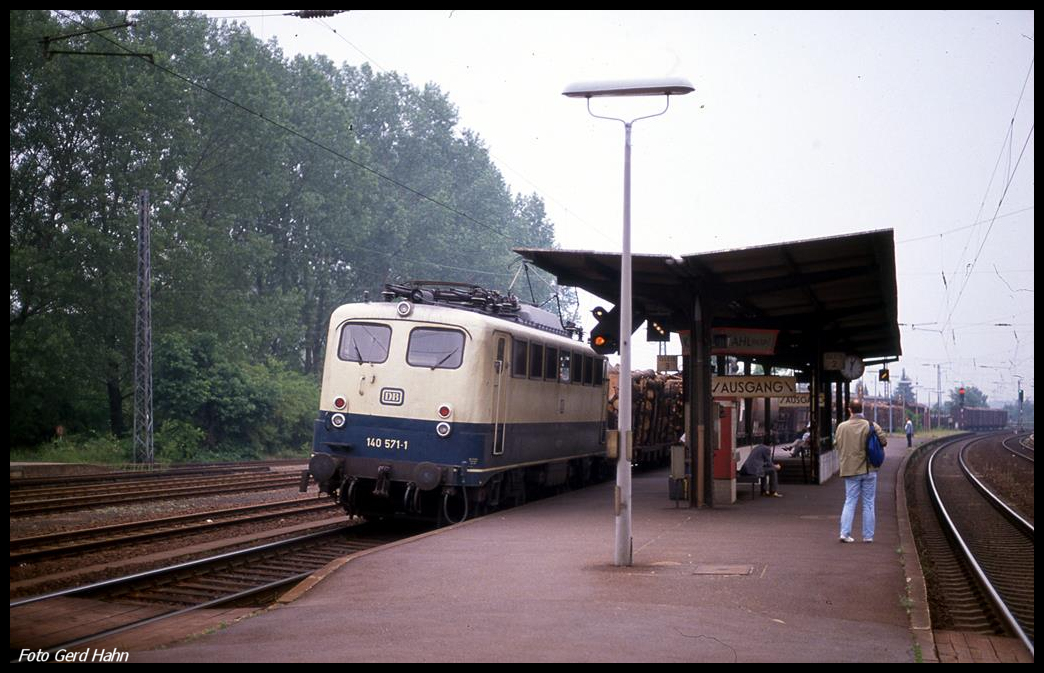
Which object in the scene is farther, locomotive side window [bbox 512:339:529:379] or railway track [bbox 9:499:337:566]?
locomotive side window [bbox 512:339:529:379]

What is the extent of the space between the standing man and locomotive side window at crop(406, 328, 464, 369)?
17.6ft

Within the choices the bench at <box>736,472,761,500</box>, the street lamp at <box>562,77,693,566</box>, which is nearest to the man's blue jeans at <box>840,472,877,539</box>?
the street lamp at <box>562,77,693,566</box>

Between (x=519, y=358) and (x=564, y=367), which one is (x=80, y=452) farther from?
(x=519, y=358)

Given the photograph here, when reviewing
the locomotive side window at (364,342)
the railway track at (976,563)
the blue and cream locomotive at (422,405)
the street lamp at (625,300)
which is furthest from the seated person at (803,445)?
the street lamp at (625,300)

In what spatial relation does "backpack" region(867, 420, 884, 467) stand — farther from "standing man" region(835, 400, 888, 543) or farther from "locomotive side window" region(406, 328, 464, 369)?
"locomotive side window" region(406, 328, 464, 369)

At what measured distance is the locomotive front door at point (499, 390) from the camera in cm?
1622

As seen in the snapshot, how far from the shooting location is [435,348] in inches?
630

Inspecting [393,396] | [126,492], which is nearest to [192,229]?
[126,492]

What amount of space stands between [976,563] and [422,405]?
743 centimetres

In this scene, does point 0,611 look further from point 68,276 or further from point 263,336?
point 263,336

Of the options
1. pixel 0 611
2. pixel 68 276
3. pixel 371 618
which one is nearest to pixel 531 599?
pixel 371 618

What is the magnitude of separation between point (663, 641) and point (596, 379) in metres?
15.2

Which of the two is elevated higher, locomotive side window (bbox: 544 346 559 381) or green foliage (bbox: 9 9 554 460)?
green foliage (bbox: 9 9 554 460)

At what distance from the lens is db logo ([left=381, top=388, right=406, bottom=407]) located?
15.9 meters
